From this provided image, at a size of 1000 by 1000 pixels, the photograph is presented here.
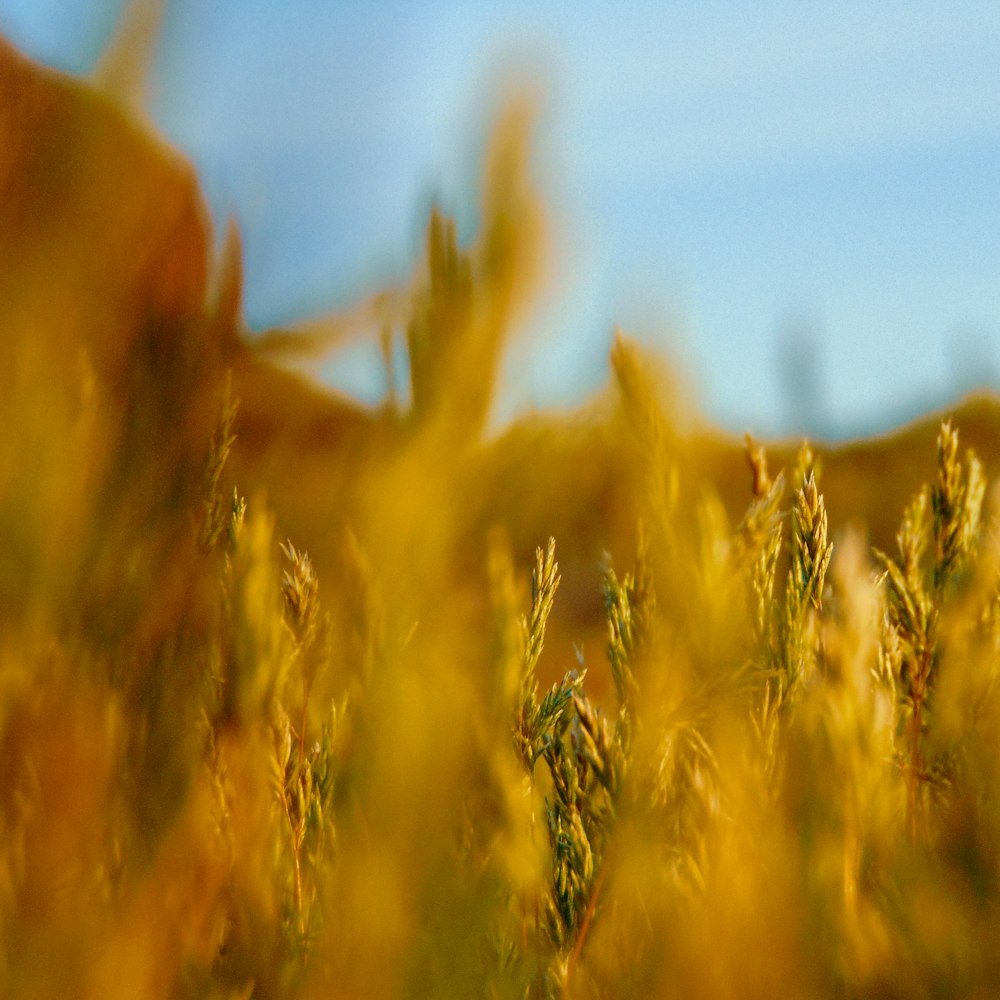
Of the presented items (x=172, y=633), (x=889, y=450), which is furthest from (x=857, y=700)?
(x=889, y=450)

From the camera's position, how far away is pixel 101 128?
80 centimetres

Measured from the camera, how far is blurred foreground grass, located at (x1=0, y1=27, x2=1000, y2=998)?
0.79 metres

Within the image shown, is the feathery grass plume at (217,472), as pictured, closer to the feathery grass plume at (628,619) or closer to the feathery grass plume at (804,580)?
the feathery grass plume at (628,619)

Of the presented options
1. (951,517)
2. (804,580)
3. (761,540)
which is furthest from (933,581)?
(761,540)

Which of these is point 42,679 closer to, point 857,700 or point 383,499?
point 383,499

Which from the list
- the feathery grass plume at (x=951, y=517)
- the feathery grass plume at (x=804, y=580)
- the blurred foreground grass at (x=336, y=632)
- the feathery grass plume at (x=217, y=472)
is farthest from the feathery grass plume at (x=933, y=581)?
the feathery grass plume at (x=217, y=472)

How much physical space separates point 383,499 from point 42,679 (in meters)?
0.28

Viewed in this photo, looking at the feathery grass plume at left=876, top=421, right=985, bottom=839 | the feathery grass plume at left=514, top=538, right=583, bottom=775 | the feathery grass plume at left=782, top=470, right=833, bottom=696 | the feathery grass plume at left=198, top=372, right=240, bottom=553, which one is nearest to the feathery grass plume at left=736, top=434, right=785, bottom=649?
the feathery grass plume at left=782, top=470, right=833, bottom=696

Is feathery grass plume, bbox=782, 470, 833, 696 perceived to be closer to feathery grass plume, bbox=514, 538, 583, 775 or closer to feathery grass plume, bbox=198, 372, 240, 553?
feathery grass plume, bbox=514, 538, 583, 775

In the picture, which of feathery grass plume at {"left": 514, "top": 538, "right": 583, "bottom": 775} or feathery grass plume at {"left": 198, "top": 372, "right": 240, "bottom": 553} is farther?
feathery grass plume at {"left": 514, "top": 538, "right": 583, "bottom": 775}

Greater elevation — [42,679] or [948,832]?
[42,679]

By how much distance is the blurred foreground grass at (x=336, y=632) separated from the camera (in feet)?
2.60

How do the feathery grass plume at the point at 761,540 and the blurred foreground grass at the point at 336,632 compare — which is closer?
the blurred foreground grass at the point at 336,632

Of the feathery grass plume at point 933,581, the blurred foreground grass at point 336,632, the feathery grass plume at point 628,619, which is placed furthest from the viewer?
the feathery grass plume at point 933,581
